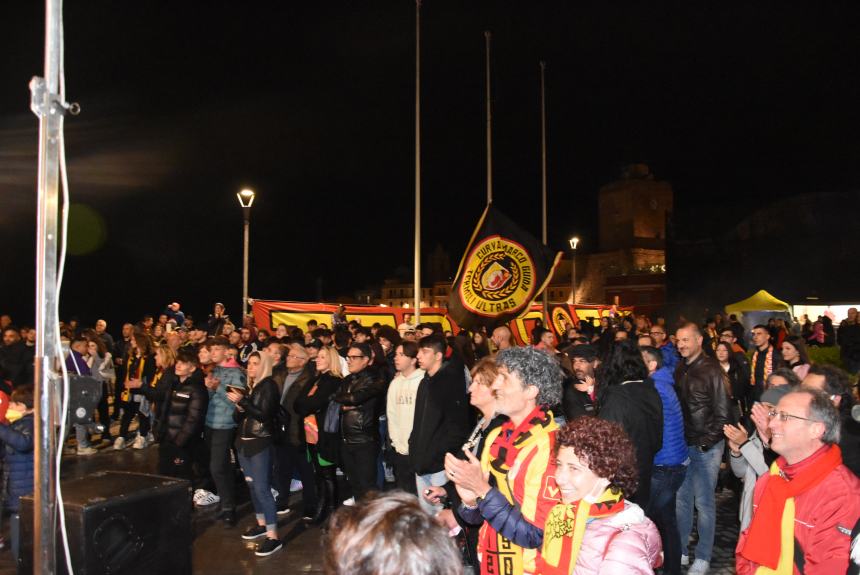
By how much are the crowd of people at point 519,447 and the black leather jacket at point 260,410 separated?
0.06 ft

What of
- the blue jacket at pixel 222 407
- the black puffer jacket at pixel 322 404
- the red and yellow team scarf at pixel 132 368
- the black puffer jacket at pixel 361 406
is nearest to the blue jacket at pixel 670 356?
the black puffer jacket at pixel 361 406

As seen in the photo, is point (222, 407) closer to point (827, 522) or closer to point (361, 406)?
point (361, 406)

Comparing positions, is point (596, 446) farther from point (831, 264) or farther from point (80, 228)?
point (831, 264)

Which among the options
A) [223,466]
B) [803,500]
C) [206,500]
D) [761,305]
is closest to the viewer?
[803,500]

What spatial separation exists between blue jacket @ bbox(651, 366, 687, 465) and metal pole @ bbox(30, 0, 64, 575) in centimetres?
405

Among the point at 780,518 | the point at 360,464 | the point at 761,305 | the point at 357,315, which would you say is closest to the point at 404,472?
the point at 360,464

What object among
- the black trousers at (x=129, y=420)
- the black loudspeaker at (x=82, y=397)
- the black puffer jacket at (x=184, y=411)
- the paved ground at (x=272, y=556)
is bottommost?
the paved ground at (x=272, y=556)

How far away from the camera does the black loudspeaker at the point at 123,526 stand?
A: 10.0 ft

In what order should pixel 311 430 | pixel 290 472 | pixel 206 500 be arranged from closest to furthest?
pixel 311 430
pixel 290 472
pixel 206 500

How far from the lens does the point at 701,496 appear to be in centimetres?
551

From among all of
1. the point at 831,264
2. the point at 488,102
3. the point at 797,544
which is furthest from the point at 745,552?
the point at 831,264

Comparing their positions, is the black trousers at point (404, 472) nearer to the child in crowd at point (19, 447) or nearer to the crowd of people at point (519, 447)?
the crowd of people at point (519, 447)

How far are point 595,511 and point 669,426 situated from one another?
2855 millimetres

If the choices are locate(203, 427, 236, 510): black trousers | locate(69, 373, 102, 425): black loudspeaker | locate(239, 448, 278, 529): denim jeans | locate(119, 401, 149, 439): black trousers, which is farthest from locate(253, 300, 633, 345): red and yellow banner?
locate(69, 373, 102, 425): black loudspeaker
